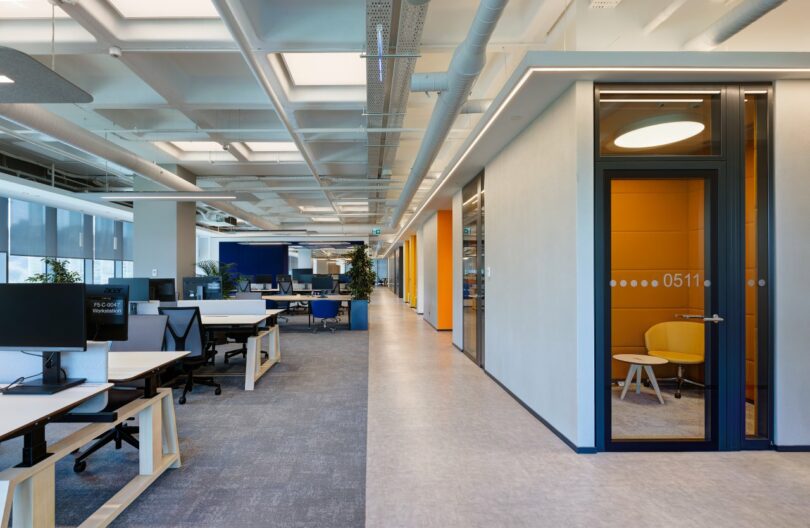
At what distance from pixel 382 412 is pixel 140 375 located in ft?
7.73

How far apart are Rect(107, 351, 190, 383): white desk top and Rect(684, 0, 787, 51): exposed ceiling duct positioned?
4.92 meters

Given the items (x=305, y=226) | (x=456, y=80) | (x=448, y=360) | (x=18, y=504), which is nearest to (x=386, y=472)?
(x=18, y=504)

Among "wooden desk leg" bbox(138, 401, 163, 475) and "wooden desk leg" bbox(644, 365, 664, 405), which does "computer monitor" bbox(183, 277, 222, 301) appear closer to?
"wooden desk leg" bbox(138, 401, 163, 475)

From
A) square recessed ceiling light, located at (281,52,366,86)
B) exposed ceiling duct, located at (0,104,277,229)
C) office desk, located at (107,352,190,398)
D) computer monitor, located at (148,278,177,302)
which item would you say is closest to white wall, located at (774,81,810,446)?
square recessed ceiling light, located at (281,52,366,86)

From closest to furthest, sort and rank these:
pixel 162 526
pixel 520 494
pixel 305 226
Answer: pixel 162 526
pixel 520 494
pixel 305 226

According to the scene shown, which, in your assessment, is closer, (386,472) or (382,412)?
(386,472)

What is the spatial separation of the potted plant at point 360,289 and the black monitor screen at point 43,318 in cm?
857

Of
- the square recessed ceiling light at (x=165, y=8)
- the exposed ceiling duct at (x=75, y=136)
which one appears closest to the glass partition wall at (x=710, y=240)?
the square recessed ceiling light at (x=165, y=8)

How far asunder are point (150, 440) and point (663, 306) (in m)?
4.42

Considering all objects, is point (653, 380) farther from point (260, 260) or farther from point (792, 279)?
point (260, 260)

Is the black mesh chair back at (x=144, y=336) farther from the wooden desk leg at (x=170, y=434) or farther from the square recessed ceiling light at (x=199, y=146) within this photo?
the square recessed ceiling light at (x=199, y=146)

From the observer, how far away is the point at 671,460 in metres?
3.26

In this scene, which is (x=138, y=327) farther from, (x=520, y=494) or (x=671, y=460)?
(x=671, y=460)

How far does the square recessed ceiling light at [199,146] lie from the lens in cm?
838
